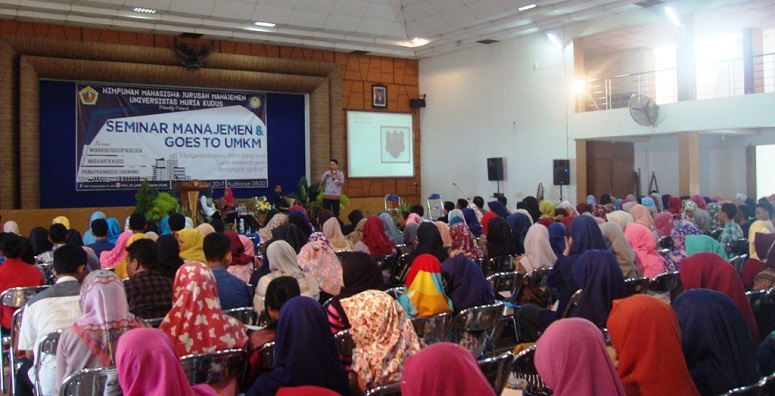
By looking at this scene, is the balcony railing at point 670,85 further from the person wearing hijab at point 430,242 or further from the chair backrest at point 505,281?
the chair backrest at point 505,281

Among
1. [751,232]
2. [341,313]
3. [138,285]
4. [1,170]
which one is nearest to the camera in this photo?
[341,313]

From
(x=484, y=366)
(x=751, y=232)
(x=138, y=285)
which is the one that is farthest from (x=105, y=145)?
(x=484, y=366)

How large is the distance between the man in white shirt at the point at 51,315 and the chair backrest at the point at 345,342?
1.23 meters

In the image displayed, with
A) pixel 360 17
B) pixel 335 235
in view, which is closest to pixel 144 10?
pixel 360 17

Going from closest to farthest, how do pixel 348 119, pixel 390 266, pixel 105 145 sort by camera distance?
pixel 390 266
pixel 105 145
pixel 348 119

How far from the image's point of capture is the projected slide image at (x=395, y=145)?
15039 millimetres

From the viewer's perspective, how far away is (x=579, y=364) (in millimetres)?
2172

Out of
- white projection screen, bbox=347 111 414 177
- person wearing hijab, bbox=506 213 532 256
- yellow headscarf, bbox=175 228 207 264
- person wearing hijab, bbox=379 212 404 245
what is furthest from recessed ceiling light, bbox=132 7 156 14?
person wearing hijab, bbox=506 213 532 256

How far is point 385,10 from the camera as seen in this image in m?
13.1

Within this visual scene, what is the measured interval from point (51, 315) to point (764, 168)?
1450 cm

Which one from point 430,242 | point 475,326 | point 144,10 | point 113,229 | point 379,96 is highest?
point 144,10

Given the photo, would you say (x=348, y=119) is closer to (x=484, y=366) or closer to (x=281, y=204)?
(x=281, y=204)

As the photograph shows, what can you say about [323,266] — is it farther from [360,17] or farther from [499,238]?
[360,17]

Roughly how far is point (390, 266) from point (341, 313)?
3.34 m
